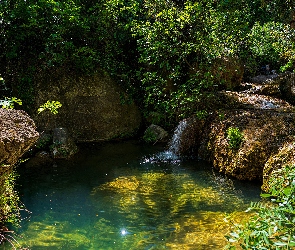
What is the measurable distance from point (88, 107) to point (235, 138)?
584 cm

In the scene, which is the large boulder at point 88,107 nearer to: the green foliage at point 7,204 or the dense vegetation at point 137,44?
the dense vegetation at point 137,44

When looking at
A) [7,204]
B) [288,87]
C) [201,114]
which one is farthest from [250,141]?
[288,87]

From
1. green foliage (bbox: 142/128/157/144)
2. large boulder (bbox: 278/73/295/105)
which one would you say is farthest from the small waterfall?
large boulder (bbox: 278/73/295/105)

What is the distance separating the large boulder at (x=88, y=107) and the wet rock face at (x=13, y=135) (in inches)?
280

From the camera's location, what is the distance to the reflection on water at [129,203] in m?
5.09

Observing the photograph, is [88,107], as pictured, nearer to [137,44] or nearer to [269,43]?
[137,44]

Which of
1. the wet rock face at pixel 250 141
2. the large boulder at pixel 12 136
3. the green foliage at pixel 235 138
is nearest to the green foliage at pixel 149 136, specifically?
the wet rock face at pixel 250 141

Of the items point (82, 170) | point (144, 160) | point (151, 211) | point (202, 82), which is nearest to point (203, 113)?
point (202, 82)

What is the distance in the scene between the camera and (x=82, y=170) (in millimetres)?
8758

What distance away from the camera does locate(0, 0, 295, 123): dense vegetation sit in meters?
10.9

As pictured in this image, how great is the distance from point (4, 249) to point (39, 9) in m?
8.63

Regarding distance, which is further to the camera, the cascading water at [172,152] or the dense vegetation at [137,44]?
the dense vegetation at [137,44]

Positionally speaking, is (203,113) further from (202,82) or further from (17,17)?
(17,17)

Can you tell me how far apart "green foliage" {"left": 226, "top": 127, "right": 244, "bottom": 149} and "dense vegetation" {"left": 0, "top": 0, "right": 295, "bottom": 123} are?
2.48 metres
